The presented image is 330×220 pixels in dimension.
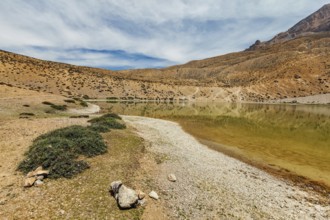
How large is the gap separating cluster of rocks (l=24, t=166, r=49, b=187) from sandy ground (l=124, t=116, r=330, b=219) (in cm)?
593

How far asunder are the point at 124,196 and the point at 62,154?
5.51 m

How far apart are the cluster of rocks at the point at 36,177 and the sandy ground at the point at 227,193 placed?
234 inches

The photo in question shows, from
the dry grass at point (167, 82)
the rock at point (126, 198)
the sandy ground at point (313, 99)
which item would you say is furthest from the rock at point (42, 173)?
the sandy ground at point (313, 99)

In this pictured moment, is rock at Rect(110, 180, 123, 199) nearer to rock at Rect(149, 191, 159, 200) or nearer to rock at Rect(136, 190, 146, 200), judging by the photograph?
rock at Rect(136, 190, 146, 200)

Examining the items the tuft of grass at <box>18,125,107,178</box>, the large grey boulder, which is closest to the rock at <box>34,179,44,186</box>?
the tuft of grass at <box>18,125,107,178</box>

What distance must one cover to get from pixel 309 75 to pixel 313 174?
169 m

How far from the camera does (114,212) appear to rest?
10.1m

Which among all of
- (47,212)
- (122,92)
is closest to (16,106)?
(47,212)

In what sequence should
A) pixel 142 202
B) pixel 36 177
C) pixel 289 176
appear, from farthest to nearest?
pixel 289 176 → pixel 36 177 → pixel 142 202

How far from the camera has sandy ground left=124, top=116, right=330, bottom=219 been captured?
11547mm

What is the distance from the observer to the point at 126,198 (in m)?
10.5

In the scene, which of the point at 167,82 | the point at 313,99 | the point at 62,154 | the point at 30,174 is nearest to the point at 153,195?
the point at 62,154

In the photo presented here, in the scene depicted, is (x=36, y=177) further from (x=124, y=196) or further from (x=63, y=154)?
(x=124, y=196)

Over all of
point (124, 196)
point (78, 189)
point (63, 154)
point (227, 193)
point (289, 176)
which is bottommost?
point (289, 176)
